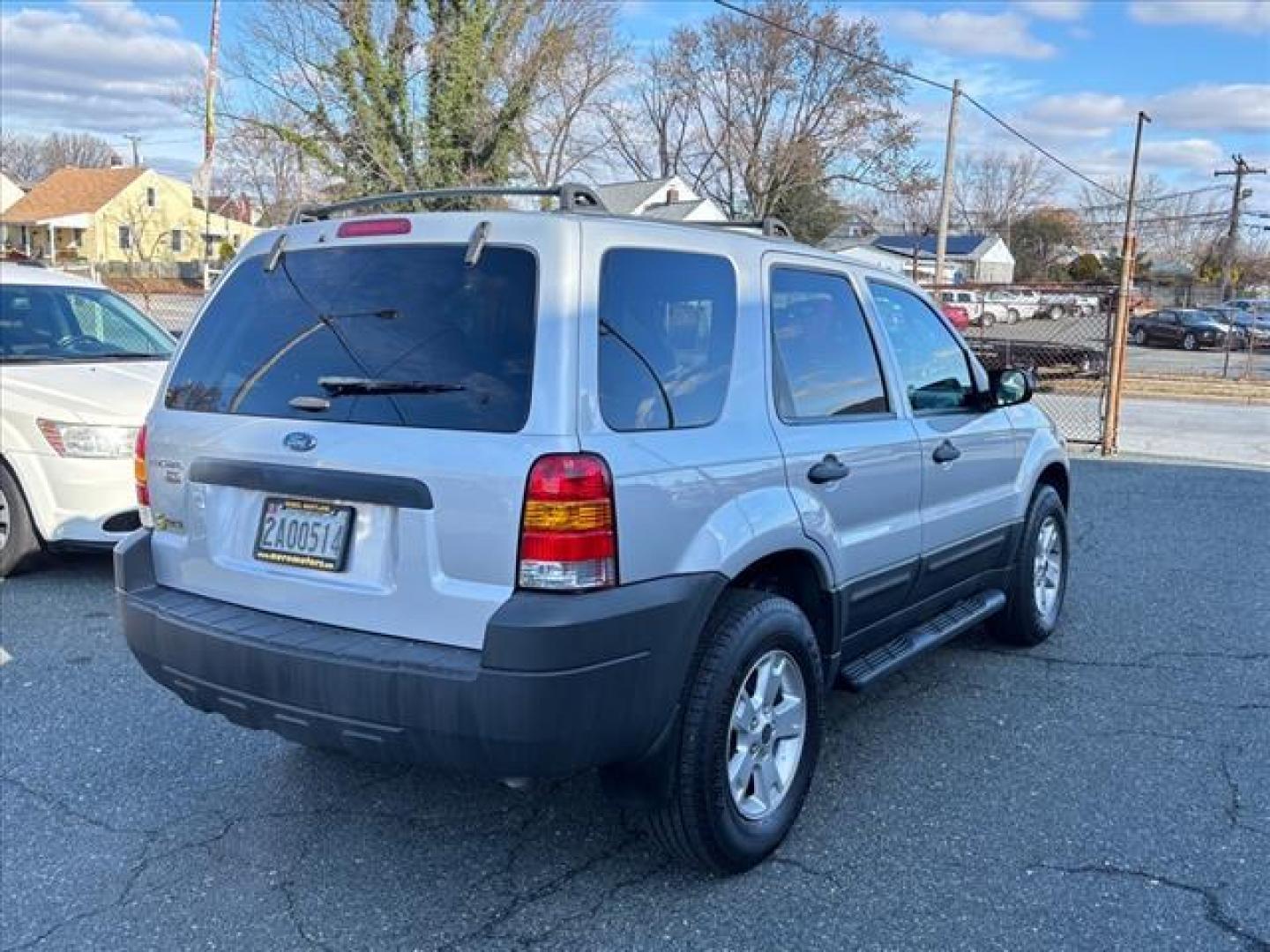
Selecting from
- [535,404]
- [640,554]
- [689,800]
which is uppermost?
[535,404]

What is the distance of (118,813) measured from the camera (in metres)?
3.53

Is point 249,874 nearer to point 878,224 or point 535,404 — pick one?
point 535,404

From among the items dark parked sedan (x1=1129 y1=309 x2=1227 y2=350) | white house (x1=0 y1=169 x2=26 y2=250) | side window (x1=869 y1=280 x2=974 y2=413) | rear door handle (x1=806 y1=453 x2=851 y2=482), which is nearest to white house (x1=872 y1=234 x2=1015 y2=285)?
dark parked sedan (x1=1129 y1=309 x2=1227 y2=350)

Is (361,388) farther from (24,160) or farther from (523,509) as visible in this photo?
(24,160)

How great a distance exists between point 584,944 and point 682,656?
2.67 feet

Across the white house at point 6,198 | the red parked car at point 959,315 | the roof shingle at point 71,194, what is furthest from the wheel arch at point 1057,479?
the white house at point 6,198

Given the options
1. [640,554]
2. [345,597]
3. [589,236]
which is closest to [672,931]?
[640,554]

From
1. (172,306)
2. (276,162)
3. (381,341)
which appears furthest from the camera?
(276,162)

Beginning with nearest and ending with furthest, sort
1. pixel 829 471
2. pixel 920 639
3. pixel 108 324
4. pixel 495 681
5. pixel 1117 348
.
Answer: pixel 495 681 < pixel 829 471 < pixel 920 639 < pixel 108 324 < pixel 1117 348

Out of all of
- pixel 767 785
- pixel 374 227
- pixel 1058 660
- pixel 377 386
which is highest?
pixel 374 227

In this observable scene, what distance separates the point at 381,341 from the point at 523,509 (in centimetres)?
69

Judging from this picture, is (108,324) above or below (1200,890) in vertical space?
above

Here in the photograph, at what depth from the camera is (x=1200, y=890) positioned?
307cm

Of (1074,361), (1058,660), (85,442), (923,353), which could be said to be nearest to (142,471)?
(85,442)
